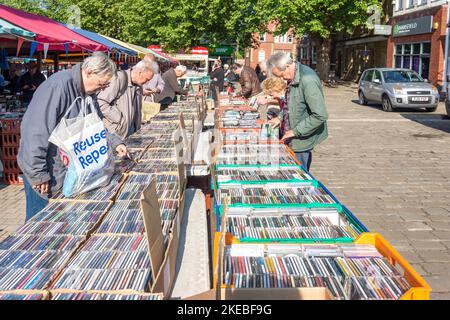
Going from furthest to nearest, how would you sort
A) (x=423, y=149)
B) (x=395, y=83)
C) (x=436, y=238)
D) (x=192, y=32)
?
(x=192, y=32) → (x=395, y=83) → (x=423, y=149) → (x=436, y=238)

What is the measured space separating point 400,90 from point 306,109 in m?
14.9

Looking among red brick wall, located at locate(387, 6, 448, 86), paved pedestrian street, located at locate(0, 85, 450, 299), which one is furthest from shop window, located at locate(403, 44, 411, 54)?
paved pedestrian street, located at locate(0, 85, 450, 299)

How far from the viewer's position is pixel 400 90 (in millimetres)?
18062

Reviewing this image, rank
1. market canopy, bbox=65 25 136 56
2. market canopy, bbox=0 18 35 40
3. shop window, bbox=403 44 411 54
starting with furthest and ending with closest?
shop window, bbox=403 44 411 54
market canopy, bbox=65 25 136 56
market canopy, bbox=0 18 35 40

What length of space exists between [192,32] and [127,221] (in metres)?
39.1

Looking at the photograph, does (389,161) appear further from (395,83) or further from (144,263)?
(395,83)

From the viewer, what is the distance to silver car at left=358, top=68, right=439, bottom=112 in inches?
705

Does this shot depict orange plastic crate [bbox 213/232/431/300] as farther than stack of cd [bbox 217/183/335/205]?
No

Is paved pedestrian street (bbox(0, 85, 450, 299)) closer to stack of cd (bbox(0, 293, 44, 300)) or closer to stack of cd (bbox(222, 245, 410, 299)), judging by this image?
stack of cd (bbox(222, 245, 410, 299))

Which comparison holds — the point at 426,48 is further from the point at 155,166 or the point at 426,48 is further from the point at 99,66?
the point at 99,66

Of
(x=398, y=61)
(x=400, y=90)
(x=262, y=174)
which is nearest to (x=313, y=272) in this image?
(x=262, y=174)

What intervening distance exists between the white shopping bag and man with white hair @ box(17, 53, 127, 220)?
79 mm

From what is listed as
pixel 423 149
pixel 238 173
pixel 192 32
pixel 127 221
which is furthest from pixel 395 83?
pixel 192 32
